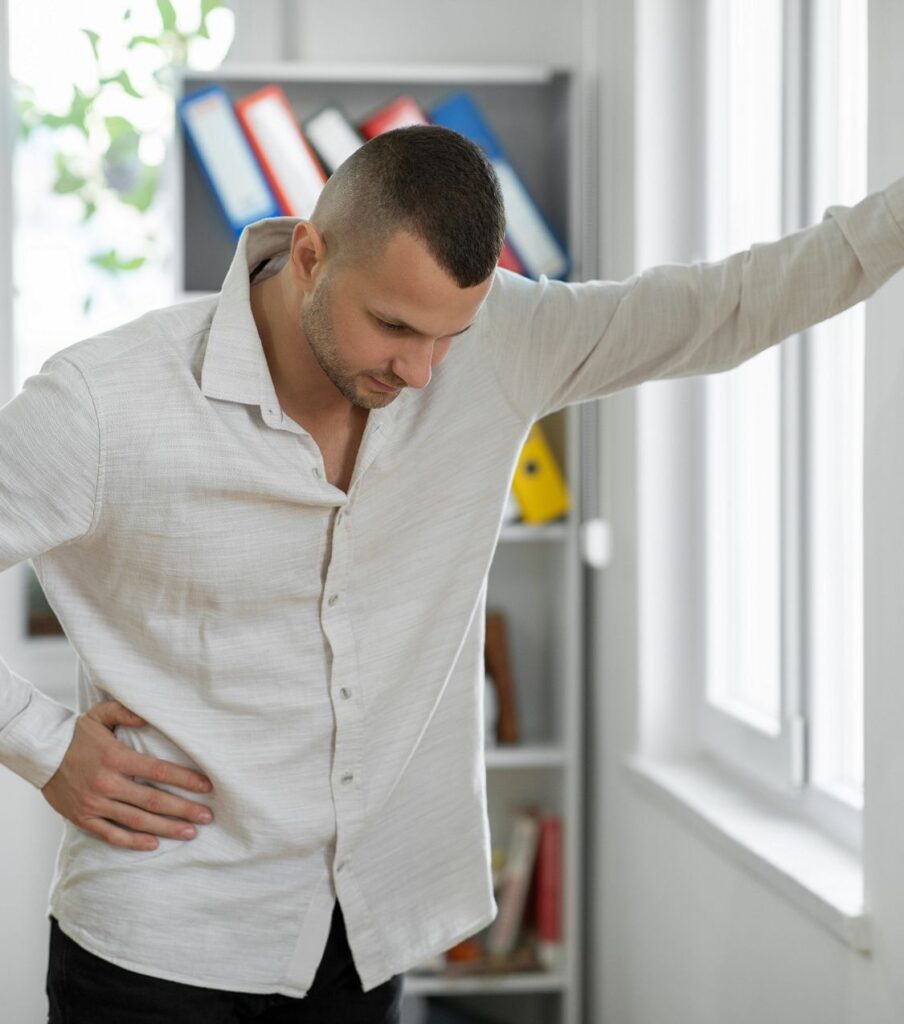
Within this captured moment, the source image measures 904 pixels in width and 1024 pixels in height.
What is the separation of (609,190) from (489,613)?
0.90 meters

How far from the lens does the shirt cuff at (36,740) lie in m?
1.35

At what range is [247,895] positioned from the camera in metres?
1.37

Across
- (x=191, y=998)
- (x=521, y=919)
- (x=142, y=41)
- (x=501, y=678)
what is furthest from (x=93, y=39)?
(x=191, y=998)

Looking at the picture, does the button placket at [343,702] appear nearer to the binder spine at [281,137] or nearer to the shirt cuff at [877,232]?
the shirt cuff at [877,232]

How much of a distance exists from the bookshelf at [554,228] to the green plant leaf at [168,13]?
0.79 feet

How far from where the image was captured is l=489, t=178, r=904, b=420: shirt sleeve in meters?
1.24

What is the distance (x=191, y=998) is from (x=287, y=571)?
441 mm

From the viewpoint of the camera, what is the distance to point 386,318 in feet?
3.84

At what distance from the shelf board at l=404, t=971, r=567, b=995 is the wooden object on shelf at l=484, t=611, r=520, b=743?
0.46m

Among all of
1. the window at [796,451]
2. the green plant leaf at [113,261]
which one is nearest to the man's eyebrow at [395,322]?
the window at [796,451]

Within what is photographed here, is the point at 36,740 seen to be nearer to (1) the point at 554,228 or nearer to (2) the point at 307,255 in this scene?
(2) the point at 307,255

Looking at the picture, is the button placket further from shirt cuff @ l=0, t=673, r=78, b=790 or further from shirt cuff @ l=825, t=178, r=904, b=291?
shirt cuff @ l=825, t=178, r=904, b=291

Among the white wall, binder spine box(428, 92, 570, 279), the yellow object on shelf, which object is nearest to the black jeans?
the white wall

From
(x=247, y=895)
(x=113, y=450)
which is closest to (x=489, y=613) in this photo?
(x=247, y=895)
